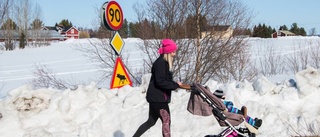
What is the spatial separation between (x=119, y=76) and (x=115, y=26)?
40.2 inches

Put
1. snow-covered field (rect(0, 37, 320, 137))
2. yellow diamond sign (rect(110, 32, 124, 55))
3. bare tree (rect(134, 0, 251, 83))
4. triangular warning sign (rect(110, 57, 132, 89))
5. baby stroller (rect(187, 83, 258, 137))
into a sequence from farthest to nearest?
1. bare tree (rect(134, 0, 251, 83))
2. yellow diamond sign (rect(110, 32, 124, 55))
3. triangular warning sign (rect(110, 57, 132, 89))
4. snow-covered field (rect(0, 37, 320, 137))
5. baby stroller (rect(187, 83, 258, 137))

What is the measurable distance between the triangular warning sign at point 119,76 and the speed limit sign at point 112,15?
70 centimetres

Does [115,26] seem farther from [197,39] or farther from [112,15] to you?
[197,39]

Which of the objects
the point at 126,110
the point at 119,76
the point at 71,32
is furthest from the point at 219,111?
the point at 71,32

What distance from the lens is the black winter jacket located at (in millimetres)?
5312

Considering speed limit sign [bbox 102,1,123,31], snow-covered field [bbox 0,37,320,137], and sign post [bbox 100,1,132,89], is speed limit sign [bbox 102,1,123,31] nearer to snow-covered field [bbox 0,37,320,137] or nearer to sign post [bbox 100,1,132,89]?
sign post [bbox 100,1,132,89]

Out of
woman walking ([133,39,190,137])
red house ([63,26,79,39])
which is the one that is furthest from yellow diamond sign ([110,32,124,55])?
red house ([63,26,79,39])

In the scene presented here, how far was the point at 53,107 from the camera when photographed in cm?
798

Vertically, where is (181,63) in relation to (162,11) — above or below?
below

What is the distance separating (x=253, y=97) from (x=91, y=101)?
10.8ft

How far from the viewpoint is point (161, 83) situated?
532cm

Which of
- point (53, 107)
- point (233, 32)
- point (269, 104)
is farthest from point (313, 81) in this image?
point (53, 107)

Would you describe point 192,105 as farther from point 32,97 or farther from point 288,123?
point 32,97

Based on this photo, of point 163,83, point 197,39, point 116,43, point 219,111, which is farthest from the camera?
point 197,39
